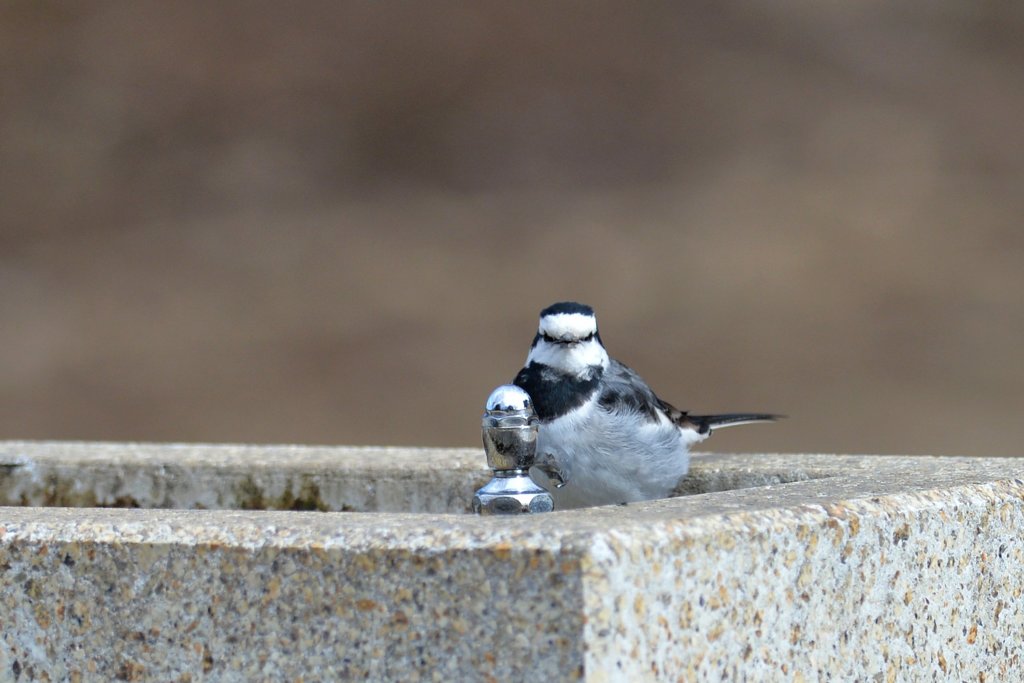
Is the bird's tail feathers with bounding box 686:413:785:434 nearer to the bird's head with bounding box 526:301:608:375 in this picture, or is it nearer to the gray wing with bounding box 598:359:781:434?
the gray wing with bounding box 598:359:781:434

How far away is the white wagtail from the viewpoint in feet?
6.93

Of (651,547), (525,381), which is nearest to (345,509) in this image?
(525,381)

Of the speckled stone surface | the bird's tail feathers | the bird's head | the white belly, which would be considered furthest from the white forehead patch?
the speckled stone surface

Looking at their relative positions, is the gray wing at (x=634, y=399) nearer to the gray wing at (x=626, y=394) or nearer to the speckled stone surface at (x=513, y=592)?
the gray wing at (x=626, y=394)

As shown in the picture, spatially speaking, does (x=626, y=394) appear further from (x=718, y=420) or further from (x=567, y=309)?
(x=718, y=420)

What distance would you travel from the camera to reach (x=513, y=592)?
1305mm

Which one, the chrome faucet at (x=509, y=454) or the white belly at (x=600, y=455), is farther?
the white belly at (x=600, y=455)

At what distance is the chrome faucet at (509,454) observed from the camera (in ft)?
5.63

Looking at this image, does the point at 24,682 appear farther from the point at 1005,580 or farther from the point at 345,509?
the point at 1005,580

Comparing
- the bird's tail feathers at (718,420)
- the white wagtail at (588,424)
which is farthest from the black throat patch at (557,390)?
the bird's tail feathers at (718,420)

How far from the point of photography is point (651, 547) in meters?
1.32

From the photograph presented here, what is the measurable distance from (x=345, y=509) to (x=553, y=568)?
1216mm

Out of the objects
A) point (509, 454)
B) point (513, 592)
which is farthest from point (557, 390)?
point (513, 592)

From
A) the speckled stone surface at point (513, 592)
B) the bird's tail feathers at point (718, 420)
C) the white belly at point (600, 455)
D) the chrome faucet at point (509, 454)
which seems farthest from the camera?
the bird's tail feathers at point (718, 420)
